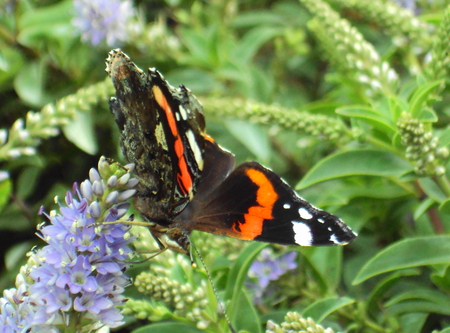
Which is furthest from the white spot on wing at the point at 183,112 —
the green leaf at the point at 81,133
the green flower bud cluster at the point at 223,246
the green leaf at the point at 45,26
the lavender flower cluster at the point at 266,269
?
the green leaf at the point at 45,26

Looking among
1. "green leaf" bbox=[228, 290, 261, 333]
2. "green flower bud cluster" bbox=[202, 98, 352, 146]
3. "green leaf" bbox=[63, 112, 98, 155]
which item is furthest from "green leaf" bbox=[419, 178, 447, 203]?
"green leaf" bbox=[63, 112, 98, 155]

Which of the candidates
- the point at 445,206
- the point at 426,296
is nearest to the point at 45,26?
the point at 445,206

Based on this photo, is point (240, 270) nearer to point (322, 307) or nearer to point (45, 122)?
point (322, 307)

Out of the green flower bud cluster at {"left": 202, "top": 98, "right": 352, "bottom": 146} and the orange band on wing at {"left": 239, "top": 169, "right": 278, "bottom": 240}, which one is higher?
the green flower bud cluster at {"left": 202, "top": 98, "right": 352, "bottom": 146}

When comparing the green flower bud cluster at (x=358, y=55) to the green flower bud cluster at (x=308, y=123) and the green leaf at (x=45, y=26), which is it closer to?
the green flower bud cluster at (x=308, y=123)

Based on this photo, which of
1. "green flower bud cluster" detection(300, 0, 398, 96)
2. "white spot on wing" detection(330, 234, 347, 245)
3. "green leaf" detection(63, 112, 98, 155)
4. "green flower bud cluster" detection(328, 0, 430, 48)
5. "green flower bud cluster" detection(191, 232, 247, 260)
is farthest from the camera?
"green leaf" detection(63, 112, 98, 155)

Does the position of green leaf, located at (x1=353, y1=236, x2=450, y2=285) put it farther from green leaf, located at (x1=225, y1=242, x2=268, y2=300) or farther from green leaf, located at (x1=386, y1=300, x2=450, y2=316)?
green leaf, located at (x1=225, y1=242, x2=268, y2=300)

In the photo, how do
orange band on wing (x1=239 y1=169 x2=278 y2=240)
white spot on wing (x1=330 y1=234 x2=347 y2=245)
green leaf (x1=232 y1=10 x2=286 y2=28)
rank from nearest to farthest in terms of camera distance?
white spot on wing (x1=330 y1=234 x2=347 y2=245)
orange band on wing (x1=239 y1=169 x2=278 y2=240)
green leaf (x1=232 y1=10 x2=286 y2=28)
